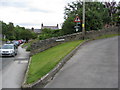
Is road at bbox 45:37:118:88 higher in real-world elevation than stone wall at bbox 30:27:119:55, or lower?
lower

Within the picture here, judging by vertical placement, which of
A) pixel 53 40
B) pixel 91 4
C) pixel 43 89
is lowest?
pixel 43 89

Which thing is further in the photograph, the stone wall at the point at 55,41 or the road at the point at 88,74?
the stone wall at the point at 55,41

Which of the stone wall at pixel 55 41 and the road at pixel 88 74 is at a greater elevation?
the stone wall at pixel 55 41

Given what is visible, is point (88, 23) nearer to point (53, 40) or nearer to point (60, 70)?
point (53, 40)

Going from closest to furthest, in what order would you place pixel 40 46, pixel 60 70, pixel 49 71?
pixel 49 71 < pixel 60 70 < pixel 40 46

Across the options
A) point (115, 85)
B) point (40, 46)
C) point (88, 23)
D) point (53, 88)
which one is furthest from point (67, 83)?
point (88, 23)

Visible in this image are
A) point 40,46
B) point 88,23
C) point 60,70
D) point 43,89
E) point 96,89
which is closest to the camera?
point 96,89

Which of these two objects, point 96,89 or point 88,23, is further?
point 88,23

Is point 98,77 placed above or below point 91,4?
below

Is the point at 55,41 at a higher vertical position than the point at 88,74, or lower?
higher

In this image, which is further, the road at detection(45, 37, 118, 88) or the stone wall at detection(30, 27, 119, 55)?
the stone wall at detection(30, 27, 119, 55)

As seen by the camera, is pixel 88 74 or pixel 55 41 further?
pixel 55 41

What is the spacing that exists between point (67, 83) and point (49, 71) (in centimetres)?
152

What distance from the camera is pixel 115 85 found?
713 centimetres
